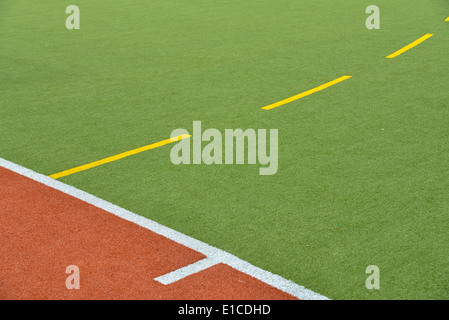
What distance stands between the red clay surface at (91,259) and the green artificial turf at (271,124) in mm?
376

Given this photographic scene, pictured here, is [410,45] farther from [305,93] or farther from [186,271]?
[186,271]

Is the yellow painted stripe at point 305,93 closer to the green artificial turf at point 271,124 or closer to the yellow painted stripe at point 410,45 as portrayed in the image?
the green artificial turf at point 271,124

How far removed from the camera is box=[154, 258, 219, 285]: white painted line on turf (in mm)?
5359

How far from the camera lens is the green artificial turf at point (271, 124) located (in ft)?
19.7

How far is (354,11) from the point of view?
674 inches

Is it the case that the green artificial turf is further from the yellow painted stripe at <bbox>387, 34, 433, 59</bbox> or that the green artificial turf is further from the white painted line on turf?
the white painted line on turf

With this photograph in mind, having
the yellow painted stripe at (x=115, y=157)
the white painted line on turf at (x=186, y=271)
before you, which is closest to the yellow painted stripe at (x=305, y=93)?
the yellow painted stripe at (x=115, y=157)

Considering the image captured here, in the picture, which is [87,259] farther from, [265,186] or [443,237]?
[443,237]

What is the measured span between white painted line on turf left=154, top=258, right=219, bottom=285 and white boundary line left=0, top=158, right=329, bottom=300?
0.06 metres

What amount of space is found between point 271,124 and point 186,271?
4.04 meters

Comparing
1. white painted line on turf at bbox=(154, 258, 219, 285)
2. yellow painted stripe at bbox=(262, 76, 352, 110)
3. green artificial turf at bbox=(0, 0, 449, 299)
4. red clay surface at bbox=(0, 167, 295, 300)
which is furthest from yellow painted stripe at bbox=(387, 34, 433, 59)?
white painted line on turf at bbox=(154, 258, 219, 285)
